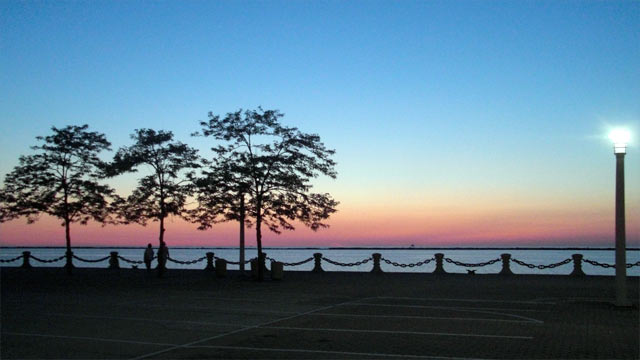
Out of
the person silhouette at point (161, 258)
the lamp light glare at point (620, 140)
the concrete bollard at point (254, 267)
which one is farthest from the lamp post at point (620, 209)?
the person silhouette at point (161, 258)

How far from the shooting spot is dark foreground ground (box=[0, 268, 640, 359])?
11.4 meters

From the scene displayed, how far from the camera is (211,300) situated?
20.6 meters

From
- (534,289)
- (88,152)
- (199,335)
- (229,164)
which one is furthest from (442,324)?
(88,152)

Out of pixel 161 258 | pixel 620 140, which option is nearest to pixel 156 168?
pixel 161 258

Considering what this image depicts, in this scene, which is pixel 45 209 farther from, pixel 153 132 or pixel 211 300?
pixel 211 300

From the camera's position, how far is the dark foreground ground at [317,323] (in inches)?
448

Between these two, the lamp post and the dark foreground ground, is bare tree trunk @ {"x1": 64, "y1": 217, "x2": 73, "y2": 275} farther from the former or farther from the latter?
the lamp post

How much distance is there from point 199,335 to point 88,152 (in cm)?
2586

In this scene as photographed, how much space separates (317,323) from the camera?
49.1 ft

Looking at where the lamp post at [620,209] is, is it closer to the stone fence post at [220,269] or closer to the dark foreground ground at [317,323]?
the dark foreground ground at [317,323]

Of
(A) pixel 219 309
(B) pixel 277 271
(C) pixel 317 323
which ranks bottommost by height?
(B) pixel 277 271

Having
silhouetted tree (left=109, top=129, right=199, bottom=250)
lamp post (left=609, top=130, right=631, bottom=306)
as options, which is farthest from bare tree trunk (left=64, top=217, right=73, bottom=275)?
lamp post (left=609, top=130, right=631, bottom=306)

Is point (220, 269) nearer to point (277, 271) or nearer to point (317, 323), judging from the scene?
point (277, 271)

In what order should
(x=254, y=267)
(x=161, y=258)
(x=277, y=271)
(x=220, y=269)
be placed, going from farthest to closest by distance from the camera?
(x=220, y=269)
(x=161, y=258)
(x=254, y=267)
(x=277, y=271)
